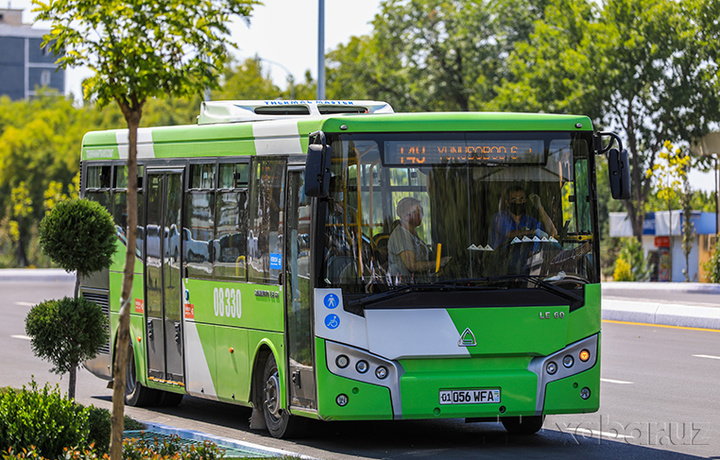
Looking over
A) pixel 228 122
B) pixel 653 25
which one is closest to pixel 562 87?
pixel 653 25

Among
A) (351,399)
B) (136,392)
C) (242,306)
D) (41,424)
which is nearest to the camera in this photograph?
(41,424)

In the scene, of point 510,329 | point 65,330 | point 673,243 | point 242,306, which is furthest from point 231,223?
point 673,243

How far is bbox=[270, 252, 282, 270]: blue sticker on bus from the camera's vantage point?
33.8 feet

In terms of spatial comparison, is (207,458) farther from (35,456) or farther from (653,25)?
(653,25)

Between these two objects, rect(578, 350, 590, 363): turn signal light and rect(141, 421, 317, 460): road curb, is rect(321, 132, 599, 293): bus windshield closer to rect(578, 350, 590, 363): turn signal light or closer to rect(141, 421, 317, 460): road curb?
rect(578, 350, 590, 363): turn signal light

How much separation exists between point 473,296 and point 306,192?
157 cm

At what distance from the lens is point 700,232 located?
49594 millimetres

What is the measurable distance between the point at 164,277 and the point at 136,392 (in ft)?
5.05

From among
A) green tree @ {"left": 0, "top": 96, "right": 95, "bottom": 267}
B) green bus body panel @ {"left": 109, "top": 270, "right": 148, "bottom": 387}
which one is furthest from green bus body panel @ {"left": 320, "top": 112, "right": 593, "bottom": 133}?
green tree @ {"left": 0, "top": 96, "right": 95, "bottom": 267}

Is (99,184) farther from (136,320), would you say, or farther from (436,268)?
(436,268)

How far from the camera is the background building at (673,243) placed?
4944cm

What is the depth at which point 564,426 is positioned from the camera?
1113cm

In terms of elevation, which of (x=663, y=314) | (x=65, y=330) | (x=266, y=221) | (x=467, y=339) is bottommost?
(x=663, y=314)

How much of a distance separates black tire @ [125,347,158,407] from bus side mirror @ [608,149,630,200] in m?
5.73
